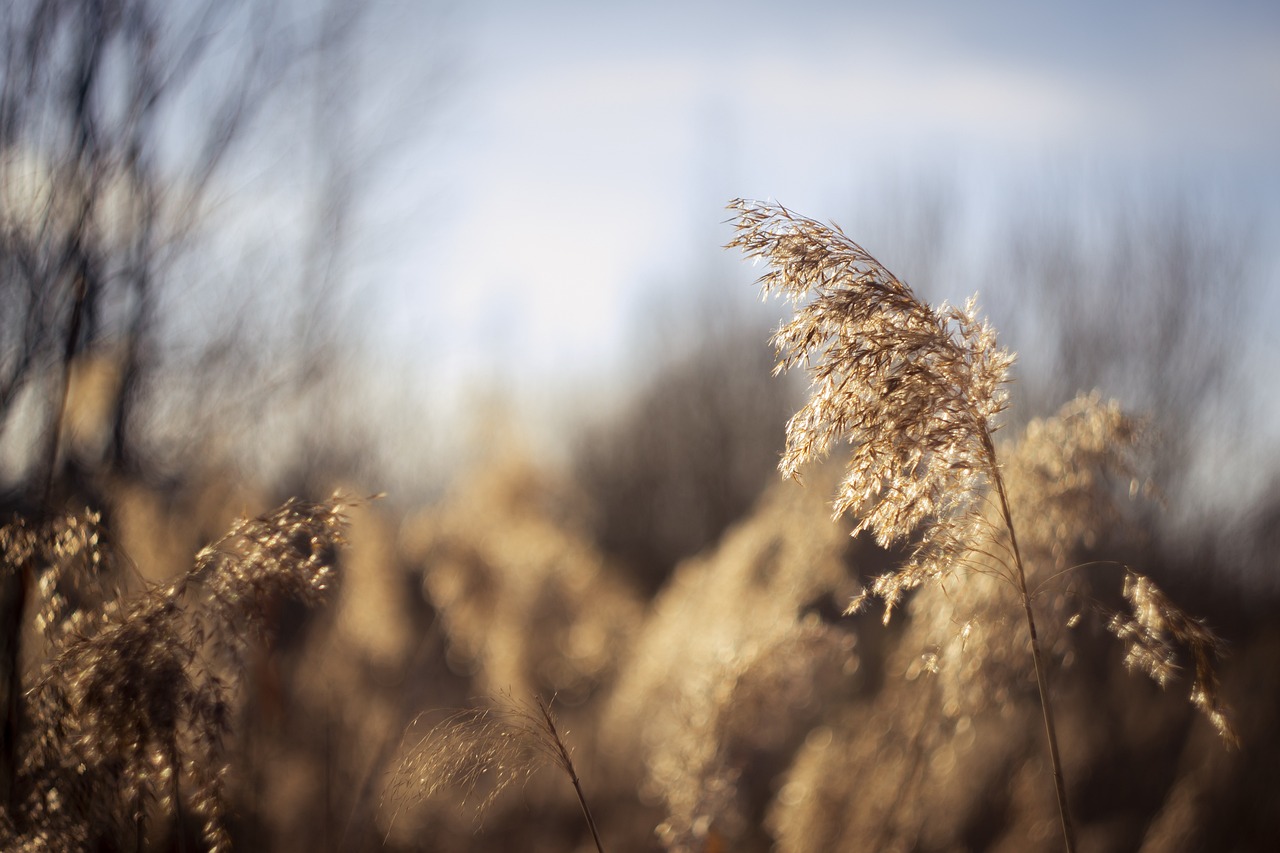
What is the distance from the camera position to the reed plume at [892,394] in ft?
6.64

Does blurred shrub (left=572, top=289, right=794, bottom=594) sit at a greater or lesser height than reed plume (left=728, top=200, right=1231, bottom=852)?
lesser

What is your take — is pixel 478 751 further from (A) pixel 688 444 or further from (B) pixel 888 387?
(A) pixel 688 444

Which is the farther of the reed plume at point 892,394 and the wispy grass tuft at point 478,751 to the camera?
the wispy grass tuft at point 478,751

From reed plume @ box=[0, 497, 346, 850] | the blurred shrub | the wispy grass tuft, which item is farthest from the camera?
the blurred shrub

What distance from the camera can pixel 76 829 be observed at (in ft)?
7.28

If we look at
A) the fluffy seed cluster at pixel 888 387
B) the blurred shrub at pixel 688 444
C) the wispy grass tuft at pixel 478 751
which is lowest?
the blurred shrub at pixel 688 444

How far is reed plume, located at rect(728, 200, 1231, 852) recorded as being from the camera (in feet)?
6.64

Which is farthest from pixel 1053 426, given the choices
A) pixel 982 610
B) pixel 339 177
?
pixel 339 177

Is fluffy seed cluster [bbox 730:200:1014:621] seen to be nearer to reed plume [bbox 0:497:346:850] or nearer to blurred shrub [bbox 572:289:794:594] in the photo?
reed plume [bbox 0:497:346:850]

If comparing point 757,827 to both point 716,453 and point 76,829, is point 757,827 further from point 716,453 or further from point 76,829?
point 716,453

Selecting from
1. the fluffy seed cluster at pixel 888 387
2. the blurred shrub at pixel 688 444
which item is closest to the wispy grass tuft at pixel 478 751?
the fluffy seed cluster at pixel 888 387

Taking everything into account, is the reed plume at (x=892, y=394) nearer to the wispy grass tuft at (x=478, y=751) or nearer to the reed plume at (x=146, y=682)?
the wispy grass tuft at (x=478, y=751)

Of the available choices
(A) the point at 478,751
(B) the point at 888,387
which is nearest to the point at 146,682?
(A) the point at 478,751

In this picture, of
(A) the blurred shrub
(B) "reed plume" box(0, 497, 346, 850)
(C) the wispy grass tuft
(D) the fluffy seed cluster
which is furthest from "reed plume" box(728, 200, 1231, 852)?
(A) the blurred shrub
